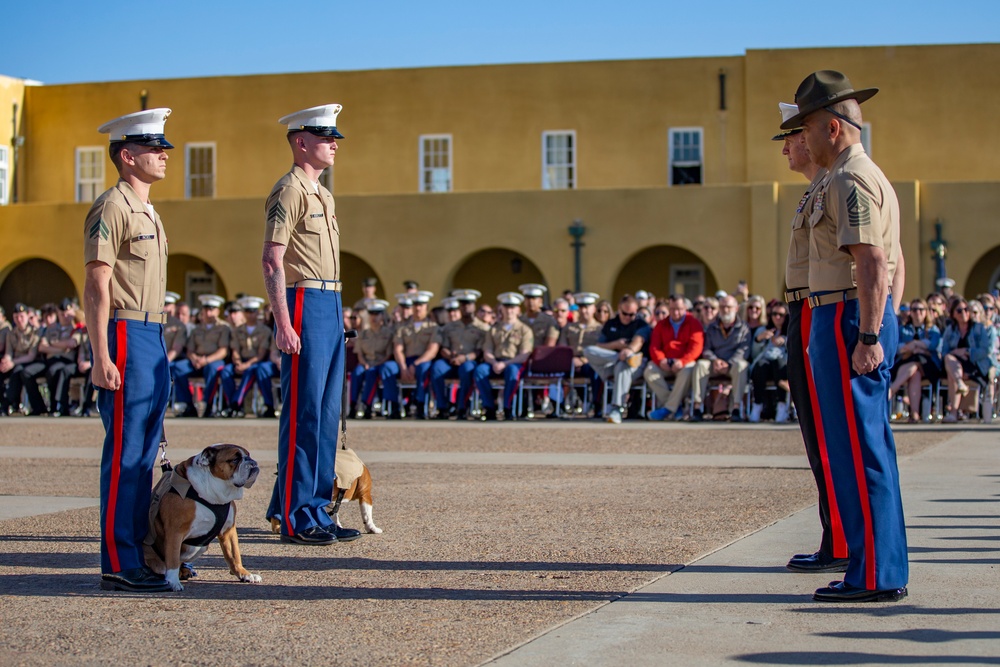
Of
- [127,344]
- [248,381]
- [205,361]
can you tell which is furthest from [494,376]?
[127,344]

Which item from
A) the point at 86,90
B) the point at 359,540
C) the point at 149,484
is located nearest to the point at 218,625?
the point at 149,484

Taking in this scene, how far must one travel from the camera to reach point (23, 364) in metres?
21.7

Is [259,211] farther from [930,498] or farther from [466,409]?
[930,498]

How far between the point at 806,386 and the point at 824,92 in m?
1.48

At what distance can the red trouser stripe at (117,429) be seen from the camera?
249 inches

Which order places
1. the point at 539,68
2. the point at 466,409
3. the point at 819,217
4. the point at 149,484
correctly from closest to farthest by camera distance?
the point at 819,217 → the point at 149,484 → the point at 466,409 → the point at 539,68

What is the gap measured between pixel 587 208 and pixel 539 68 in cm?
389

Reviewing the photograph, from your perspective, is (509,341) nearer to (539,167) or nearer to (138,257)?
(138,257)

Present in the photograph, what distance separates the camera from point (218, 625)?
5504 millimetres

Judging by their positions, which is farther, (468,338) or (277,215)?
(468,338)

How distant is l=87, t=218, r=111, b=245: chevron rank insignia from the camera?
634 cm

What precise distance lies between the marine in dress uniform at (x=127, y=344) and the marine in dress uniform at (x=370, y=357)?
1332 cm

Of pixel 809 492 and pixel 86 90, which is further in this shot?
pixel 86 90

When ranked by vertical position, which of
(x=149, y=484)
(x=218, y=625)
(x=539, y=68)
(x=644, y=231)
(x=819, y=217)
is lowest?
(x=218, y=625)
